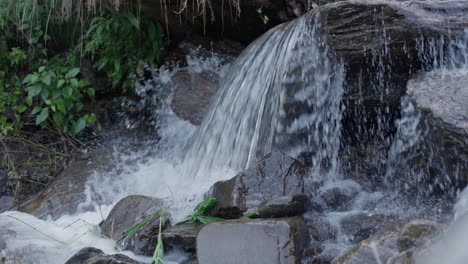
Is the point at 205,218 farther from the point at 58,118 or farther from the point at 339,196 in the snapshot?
the point at 58,118

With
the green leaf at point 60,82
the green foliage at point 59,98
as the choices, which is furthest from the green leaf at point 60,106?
the green leaf at point 60,82

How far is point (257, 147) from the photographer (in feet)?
11.8

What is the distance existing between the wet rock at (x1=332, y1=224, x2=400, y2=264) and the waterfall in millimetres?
1159

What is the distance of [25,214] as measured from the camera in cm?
377

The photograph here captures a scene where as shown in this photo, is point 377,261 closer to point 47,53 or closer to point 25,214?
point 25,214

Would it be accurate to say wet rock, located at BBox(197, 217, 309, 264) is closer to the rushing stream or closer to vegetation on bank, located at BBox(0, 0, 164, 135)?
the rushing stream

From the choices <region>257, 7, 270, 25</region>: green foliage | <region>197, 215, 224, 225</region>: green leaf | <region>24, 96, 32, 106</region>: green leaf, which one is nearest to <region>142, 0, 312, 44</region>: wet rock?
<region>257, 7, 270, 25</region>: green foliage

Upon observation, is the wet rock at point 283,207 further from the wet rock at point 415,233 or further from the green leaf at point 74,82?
the green leaf at point 74,82

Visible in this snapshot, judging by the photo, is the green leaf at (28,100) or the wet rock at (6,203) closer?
the wet rock at (6,203)

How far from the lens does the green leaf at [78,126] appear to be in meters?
4.63

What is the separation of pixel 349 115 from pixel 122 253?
4.47 ft

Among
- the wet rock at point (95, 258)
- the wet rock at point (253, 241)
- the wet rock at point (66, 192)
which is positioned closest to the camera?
the wet rock at point (253, 241)

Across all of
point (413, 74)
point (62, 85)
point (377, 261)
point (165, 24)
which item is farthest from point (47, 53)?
point (377, 261)

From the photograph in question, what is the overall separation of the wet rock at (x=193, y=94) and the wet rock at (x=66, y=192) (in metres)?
0.57
